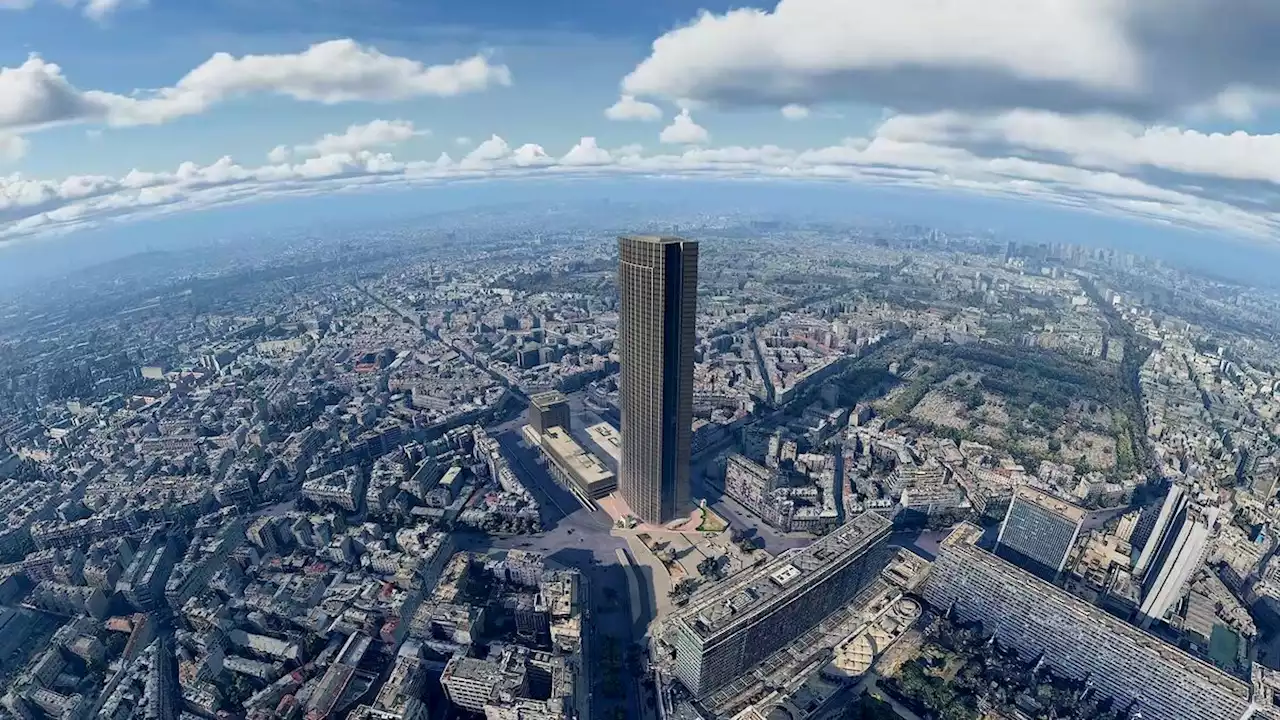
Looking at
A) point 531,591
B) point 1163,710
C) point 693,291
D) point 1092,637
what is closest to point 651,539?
point 531,591

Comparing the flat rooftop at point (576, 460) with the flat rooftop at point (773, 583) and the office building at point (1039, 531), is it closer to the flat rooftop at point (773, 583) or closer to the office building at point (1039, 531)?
the flat rooftop at point (773, 583)

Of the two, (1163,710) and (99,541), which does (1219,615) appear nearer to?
(1163,710)

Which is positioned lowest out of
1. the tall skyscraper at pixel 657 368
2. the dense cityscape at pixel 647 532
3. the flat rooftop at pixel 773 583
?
the dense cityscape at pixel 647 532

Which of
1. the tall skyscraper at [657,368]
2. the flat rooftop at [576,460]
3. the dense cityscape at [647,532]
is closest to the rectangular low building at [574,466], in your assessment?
the flat rooftop at [576,460]

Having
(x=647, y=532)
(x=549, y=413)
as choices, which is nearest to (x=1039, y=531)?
(x=647, y=532)

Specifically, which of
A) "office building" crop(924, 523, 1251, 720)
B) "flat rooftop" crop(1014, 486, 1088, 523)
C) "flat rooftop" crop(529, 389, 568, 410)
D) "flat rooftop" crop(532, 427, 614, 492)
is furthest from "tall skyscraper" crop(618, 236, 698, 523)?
"flat rooftop" crop(1014, 486, 1088, 523)

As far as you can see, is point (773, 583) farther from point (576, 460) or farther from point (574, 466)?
point (576, 460)
